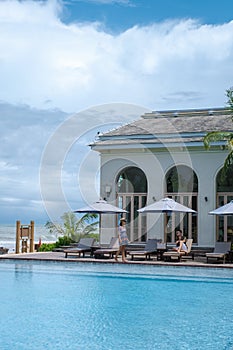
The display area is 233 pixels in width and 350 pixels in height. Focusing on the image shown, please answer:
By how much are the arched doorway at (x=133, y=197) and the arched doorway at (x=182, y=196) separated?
48.3 inches

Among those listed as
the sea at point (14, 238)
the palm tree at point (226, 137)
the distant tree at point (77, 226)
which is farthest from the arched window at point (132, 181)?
the sea at point (14, 238)

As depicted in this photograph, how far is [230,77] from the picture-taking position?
2358 centimetres

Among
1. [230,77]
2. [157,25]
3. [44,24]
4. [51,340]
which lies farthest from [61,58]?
[51,340]

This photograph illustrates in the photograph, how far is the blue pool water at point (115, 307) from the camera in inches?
332

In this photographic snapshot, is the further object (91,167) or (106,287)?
(91,167)

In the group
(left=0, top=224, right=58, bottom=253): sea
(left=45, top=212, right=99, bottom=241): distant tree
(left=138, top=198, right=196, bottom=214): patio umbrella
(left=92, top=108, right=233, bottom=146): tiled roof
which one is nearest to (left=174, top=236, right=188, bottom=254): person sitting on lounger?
(left=138, top=198, right=196, bottom=214): patio umbrella

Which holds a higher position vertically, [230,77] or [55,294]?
[230,77]

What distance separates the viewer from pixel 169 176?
24672 mm

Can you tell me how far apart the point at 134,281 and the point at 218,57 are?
8.76 metres

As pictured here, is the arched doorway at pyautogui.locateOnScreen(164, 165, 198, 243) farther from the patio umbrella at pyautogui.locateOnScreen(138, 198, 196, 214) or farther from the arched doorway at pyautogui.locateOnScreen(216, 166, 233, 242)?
the patio umbrella at pyautogui.locateOnScreen(138, 198, 196, 214)

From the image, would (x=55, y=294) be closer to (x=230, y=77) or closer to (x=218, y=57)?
(x=218, y=57)

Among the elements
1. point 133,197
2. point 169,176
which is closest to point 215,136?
point 169,176

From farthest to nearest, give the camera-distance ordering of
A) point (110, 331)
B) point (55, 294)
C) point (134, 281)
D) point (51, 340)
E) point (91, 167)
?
point (91, 167) < point (134, 281) < point (55, 294) < point (110, 331) < point (51, 340)

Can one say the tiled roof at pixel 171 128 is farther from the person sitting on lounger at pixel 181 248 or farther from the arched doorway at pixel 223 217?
the person sitting on lounger at pixel 181 248
